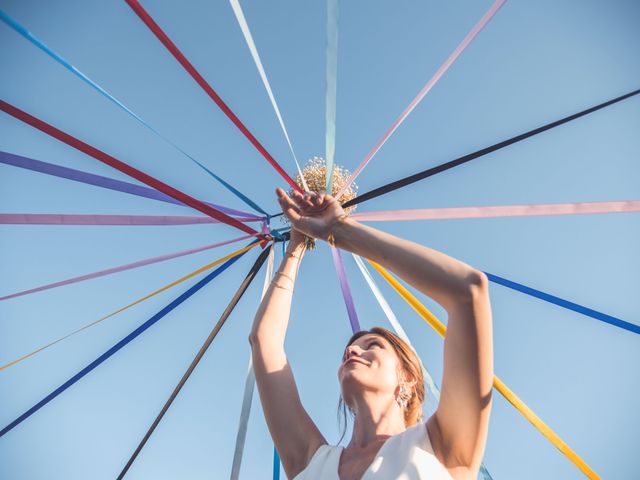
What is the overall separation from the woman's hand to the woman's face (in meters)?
0.58

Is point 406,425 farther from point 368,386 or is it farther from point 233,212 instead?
point 233,212

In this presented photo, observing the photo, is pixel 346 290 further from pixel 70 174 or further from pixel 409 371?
pixel 70 174

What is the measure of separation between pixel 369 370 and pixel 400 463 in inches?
16.8

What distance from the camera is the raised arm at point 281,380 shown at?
1314 mm

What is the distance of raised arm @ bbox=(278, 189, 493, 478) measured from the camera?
92 cm

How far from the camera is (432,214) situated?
162 cm

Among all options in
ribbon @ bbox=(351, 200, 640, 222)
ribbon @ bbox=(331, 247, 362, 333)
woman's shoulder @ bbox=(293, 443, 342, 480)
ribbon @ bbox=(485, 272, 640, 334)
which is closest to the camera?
woman's shoulder @ bbox=(293, 443, 342, 480)

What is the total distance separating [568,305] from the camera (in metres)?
1.98

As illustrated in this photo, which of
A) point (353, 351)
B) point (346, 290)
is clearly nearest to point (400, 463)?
point (353, 351)

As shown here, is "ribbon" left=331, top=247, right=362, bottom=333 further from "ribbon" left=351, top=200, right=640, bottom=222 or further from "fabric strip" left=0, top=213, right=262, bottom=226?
"fabric strip" left=0, top=213, right=262, bottom=226

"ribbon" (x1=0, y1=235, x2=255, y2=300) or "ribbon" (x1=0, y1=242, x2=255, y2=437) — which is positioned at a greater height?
"ribbon" (x1=0, y1=235, x2=255, y2=300)

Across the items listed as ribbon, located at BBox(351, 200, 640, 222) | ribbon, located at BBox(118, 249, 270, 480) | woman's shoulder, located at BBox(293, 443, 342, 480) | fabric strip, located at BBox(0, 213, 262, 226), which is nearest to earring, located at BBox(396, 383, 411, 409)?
woman's shoulder, located at BBox(293, 443, 342, 480)

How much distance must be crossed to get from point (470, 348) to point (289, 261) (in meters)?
0.86

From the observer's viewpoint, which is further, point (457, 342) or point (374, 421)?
point (374, 421)
